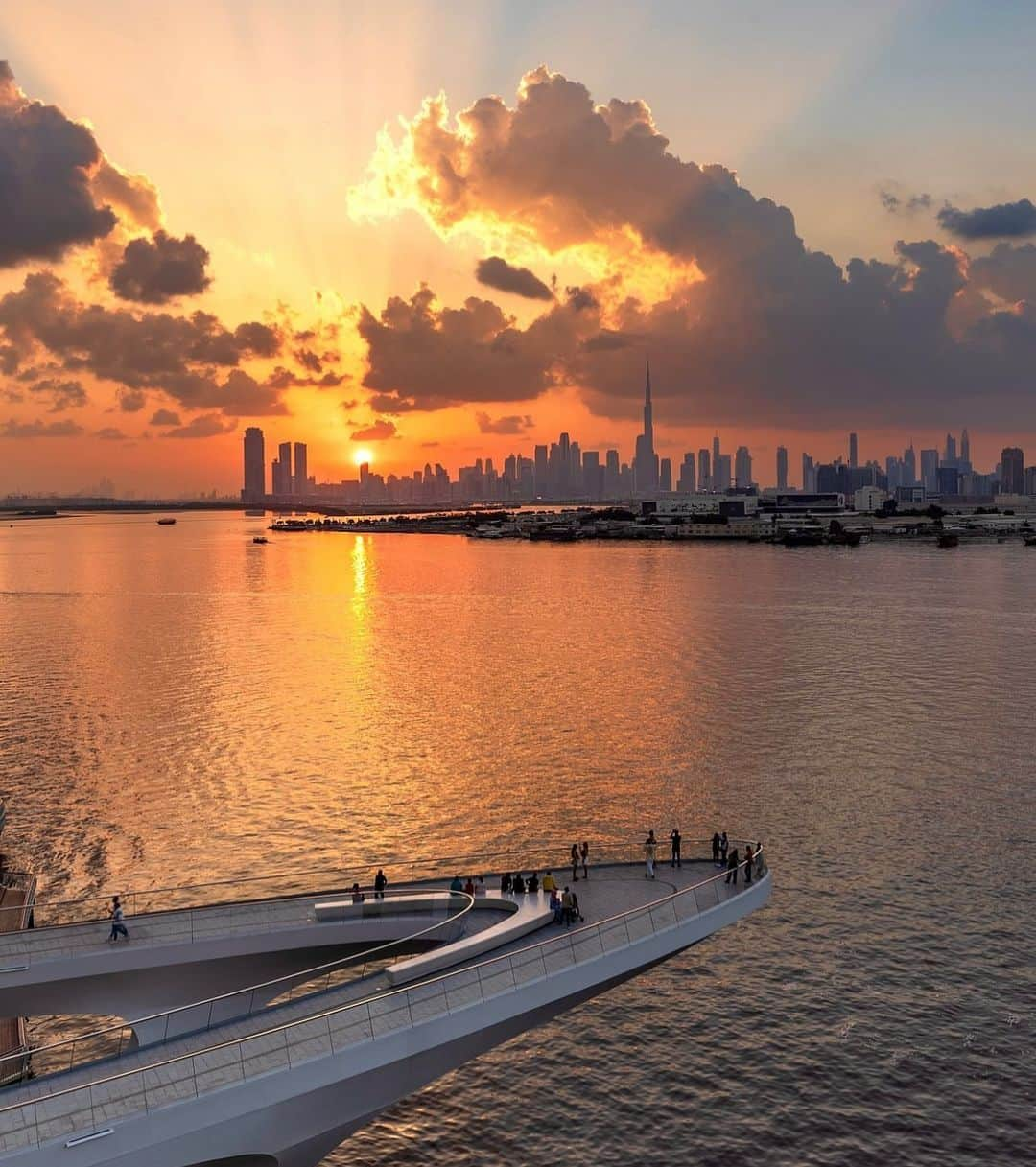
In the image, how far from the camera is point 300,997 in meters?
18.1

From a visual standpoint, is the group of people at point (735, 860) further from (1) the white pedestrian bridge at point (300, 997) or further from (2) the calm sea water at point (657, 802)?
(2) the calm sea water at point (657, 802)

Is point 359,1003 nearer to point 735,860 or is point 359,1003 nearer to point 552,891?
point 552,891

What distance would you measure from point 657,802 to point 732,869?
45.7ft

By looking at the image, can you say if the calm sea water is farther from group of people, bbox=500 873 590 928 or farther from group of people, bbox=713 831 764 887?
group of people, bbox=500 873 590 928

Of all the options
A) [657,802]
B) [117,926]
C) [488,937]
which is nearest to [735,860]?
[488,937]

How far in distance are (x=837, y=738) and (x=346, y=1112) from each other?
107 feet

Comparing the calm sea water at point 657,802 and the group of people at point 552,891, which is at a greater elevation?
the group of people at point 552,891

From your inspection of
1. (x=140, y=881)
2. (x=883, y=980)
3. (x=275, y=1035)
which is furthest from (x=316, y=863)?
(x=883, y=980)

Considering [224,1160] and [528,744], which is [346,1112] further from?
[528,744]

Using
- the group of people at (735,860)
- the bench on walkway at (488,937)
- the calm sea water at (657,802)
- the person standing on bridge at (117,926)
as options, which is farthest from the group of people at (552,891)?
the person standing on bridge at (117,926)

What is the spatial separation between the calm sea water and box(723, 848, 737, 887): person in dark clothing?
344 centimetres

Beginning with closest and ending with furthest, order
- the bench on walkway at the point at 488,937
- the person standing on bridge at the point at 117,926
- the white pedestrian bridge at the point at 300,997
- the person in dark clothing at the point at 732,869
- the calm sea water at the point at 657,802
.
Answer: the white pedestrian bridge at the point at 300,997, the bench on walkway at the point at 488,937, the person standing on bridge at the point at 117,926, the calm sea water at the point at 657,802, the person in dark clothing at the point at 732,869

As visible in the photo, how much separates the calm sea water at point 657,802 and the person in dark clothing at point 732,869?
3444 millimetres

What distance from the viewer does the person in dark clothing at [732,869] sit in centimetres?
2042
